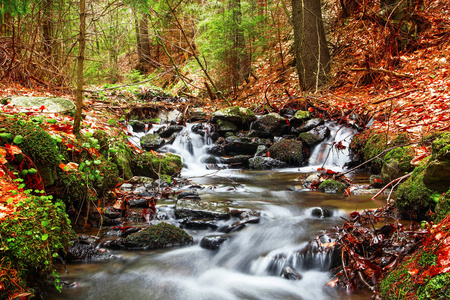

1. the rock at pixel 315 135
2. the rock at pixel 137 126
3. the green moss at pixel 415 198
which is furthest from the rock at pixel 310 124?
the green moss at pixel 415 198

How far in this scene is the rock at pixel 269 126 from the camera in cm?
973

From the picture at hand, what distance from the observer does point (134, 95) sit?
12516 millimetres

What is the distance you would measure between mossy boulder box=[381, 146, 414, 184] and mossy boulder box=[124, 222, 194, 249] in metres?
3.22

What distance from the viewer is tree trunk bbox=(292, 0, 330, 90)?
10664 mm

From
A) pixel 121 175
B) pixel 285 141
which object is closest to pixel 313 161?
pixel 285 141

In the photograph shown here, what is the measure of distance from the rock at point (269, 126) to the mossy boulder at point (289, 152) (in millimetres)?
796

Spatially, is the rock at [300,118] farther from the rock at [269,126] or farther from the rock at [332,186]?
the rock at [332,186]

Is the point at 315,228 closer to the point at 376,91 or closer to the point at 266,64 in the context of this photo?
the point at 376,91

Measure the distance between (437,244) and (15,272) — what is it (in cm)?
291

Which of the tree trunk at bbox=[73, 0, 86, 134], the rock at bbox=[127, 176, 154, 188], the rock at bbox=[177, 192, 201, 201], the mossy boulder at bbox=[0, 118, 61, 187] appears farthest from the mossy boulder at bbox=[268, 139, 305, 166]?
the mossy boulder at bbox=[0, 118, 61, 187]

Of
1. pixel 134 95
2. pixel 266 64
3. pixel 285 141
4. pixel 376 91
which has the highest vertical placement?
pixel 266 64

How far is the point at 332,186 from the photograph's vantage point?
233 inches

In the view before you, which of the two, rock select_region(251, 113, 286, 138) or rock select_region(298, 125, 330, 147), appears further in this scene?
rock select_region(251, 113, 286, 138)

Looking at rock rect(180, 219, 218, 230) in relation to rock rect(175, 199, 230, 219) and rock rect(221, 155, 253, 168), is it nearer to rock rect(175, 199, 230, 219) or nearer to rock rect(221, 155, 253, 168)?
rock rect(175, 199, 230, 219)
